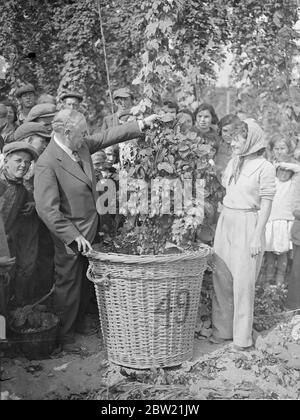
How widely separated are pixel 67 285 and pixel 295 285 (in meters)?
2.37

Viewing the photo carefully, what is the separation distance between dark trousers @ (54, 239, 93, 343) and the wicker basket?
0.22 m

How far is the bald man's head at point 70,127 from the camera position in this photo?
3.81 m

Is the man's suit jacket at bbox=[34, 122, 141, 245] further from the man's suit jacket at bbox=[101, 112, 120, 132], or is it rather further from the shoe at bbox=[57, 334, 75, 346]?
the man's suit jacket at bbox=[101, 112, 120, 132]

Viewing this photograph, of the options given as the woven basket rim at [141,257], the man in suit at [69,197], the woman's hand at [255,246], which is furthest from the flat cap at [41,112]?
the woman's hand at [255,246]

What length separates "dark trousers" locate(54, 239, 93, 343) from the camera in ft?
13.1

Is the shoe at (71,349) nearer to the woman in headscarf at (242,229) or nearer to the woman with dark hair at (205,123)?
the woman in headscarf at (242,229)

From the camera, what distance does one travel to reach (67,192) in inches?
152

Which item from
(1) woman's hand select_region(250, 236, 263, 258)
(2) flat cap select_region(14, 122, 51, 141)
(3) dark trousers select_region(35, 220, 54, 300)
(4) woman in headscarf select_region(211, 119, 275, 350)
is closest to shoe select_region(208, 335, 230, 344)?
(4) woman in headscarf select_region(211, 119, 275, 350)

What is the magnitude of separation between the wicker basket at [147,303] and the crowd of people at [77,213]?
343 millimetres

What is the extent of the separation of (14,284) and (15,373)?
0.87m

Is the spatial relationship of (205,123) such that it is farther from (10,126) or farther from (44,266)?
(44,266)

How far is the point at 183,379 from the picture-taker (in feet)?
12.0

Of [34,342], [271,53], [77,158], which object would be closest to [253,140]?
[77,158]
